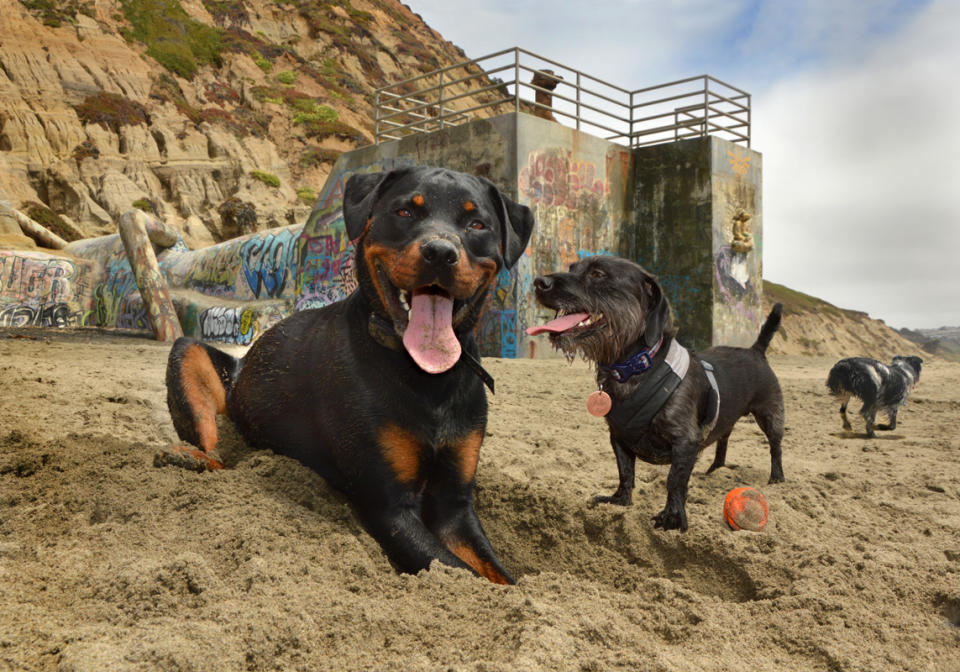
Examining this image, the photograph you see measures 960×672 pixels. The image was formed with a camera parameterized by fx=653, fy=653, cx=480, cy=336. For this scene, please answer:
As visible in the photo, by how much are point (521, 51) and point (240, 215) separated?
1565 cm

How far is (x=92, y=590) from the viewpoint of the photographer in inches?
74.1

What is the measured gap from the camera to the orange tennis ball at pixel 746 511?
9.57 ft

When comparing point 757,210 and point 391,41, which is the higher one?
point 391,41

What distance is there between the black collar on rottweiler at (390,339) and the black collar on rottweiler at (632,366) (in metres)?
0.75

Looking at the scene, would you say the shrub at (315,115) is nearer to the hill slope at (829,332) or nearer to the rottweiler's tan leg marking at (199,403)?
the hill slope at (829,332)

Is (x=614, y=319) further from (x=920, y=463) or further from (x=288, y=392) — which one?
(x=920, y=463)

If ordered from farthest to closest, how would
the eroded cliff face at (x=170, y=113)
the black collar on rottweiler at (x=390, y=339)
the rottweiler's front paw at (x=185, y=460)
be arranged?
the eroded cliff face at (x=170, y=113), the rottweiler's front paw at (x=185, y=460), the black collar on rottweiler at (x=390, y=339)

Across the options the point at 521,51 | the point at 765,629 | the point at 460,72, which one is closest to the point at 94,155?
the point at 521,51

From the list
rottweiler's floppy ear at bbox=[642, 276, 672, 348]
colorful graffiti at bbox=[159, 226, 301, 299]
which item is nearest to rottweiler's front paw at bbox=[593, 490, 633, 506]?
rottweiler's floppy ear at bbox=[642, 276, 672, 348]

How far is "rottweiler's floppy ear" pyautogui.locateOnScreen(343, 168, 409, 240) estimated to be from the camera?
2537 millimetres

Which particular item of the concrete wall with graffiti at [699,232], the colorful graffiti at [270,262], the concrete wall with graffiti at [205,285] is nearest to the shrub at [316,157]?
the concrete wall with graffiti at [205,285]

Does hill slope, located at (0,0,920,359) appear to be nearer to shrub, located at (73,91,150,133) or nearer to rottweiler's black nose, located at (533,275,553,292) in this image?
shrub, located at (73,91,150,133)

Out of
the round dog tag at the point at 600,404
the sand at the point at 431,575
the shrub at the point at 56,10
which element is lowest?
the sand at the point at 431,575

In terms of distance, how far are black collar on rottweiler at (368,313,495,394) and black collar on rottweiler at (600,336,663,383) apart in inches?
29.7
